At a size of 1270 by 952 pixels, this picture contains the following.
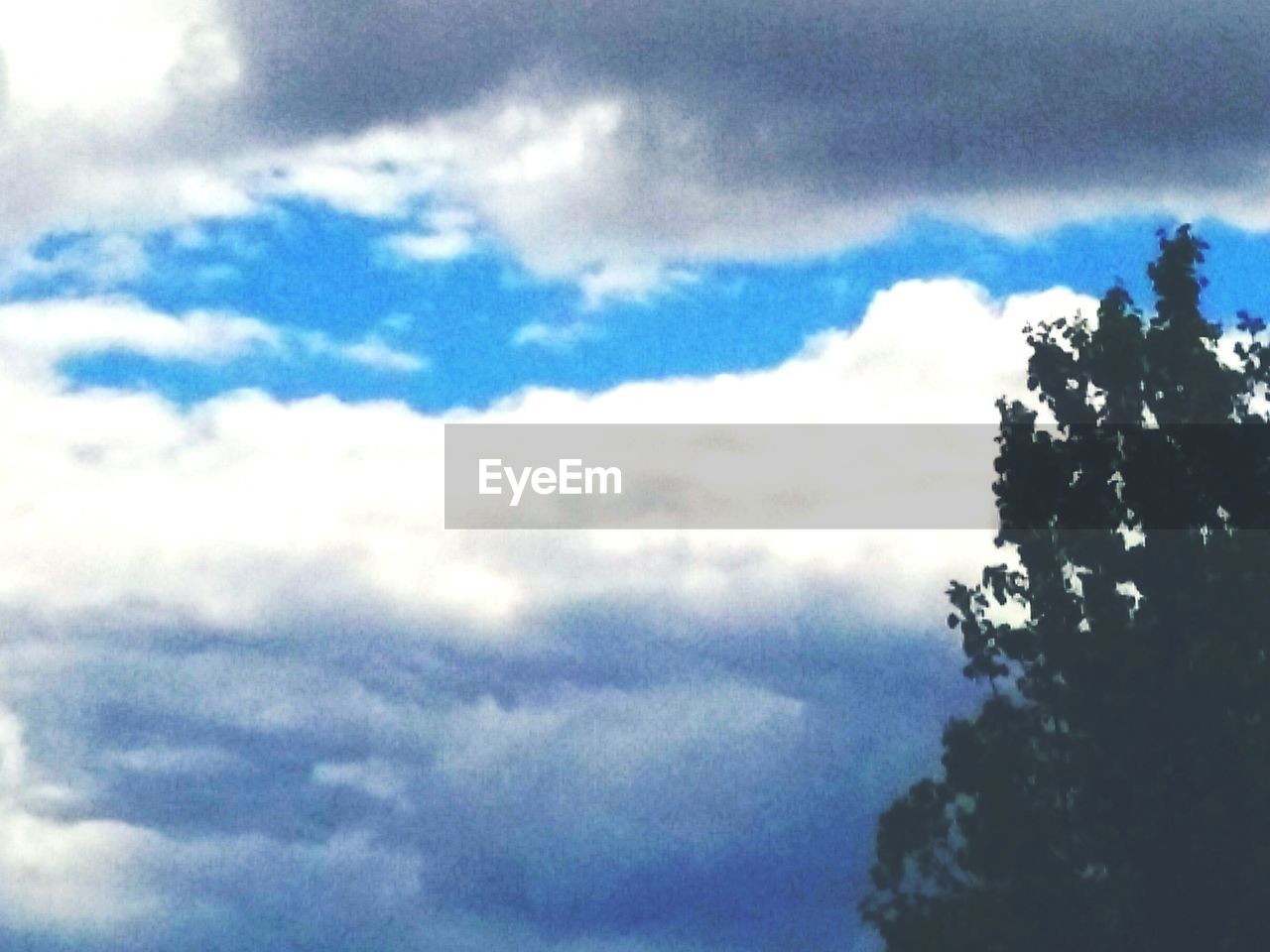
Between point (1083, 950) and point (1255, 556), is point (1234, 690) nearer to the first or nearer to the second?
point (1255, 556)

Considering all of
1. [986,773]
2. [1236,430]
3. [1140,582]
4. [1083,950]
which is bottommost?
[1083,950]

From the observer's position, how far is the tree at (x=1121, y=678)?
40.3 metres

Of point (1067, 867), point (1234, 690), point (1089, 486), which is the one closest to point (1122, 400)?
point (1089, 486)

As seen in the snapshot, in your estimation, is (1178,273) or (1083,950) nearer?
(1083,950)

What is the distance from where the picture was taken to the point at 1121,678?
41406mm

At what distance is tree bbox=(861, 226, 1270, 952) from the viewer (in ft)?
132

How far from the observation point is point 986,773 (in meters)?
41.9

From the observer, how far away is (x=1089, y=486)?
43062 mm

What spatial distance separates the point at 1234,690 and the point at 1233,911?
3943mm

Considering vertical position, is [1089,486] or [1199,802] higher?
[1089,486]

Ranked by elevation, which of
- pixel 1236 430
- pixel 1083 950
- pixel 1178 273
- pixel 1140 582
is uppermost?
pixel 1178 273

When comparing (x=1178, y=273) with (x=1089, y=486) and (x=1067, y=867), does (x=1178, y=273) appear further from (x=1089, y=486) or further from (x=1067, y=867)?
(x=1067, y=867)

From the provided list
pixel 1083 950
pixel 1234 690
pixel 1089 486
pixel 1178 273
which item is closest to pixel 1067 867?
pixel 1083 950

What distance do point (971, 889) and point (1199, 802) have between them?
15.2 ft
